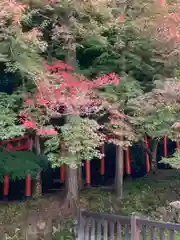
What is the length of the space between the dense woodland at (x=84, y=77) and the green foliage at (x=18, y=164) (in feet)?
0.09

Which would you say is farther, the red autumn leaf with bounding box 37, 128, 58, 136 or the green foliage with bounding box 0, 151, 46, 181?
the green foliage with bounding box 0, 151, 46, 181

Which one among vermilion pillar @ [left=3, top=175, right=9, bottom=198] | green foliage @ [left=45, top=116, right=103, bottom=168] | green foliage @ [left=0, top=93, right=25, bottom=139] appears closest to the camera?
green foliage @ [left=0, top=93, right=25, bottom=139]

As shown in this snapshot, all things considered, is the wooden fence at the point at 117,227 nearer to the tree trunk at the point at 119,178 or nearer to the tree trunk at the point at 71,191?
the tree trunk at the point at 71,191

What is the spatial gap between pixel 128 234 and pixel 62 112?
119 inches

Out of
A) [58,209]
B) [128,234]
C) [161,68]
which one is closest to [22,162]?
[58,209]

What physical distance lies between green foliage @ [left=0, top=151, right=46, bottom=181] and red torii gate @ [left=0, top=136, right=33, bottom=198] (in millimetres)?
281

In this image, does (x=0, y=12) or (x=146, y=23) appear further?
(x=146, y=23)

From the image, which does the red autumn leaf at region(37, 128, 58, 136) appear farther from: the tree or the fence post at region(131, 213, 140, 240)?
the fence post at region(131, 213, 140, 240)

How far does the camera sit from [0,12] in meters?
6.67

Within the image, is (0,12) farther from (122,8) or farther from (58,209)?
(58,209)

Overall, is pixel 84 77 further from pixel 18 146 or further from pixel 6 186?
pixel 6 186

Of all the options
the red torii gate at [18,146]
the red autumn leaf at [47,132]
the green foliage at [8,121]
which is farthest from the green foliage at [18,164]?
the red autumn leaf at [47,132]

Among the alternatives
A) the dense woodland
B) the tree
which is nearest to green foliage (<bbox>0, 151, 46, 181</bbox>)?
the dense woodland

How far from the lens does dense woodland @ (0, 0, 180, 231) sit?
7391 millimetres
